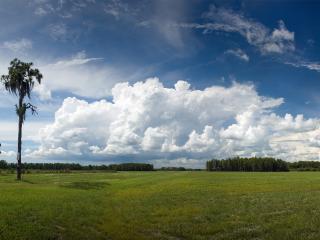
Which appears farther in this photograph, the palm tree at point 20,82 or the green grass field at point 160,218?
the palm tree at point 20,82

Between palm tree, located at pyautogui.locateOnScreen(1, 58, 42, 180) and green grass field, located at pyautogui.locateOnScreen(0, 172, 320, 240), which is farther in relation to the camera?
palm tree, located at pyautogui.locateOnScreen(1, 58, 42, 180)

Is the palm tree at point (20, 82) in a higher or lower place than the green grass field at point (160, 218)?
higher

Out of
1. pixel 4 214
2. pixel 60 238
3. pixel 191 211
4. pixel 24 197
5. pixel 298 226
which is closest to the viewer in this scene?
pixel 60 238

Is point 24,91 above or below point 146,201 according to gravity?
above

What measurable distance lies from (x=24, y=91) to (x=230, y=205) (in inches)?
1793

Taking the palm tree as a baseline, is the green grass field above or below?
below

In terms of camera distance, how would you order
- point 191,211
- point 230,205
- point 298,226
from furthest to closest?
point 230,205 → point 191,211 → point 298,226

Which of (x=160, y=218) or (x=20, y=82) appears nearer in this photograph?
(x=160, y=218)

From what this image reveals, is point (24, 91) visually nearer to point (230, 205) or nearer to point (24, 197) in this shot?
point (24, 197)

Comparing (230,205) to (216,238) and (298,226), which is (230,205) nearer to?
(298,226)

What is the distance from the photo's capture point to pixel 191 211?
31.7 metres

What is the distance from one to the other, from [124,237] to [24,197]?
728 inches

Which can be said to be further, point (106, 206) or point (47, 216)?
point (106, 206)

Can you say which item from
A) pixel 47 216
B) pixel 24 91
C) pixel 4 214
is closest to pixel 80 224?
pixel 47 216
